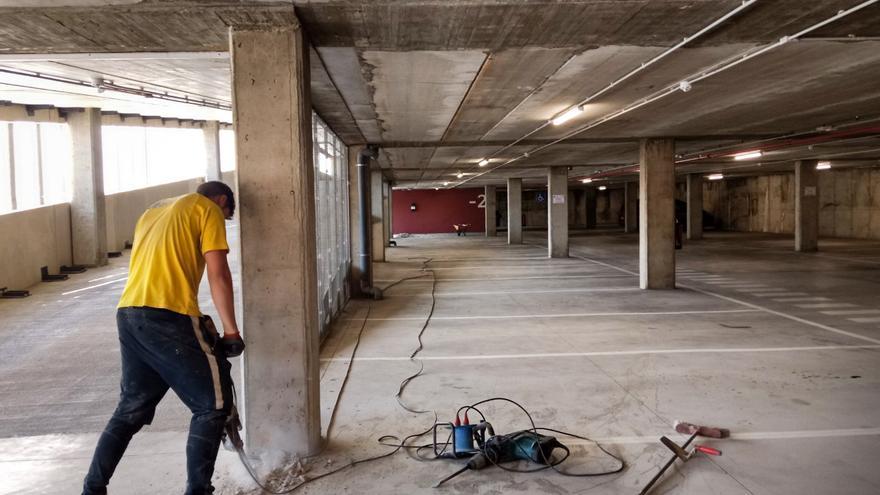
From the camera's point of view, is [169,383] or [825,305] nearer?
[169,383]

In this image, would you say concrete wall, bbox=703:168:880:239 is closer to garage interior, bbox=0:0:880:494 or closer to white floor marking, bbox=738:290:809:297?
garage interior, bbox=0:0:880:494

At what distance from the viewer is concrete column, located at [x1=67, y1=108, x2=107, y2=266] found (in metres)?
17.2

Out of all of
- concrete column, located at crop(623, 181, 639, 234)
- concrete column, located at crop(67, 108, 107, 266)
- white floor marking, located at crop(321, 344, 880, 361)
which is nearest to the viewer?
white floor marking, located at crop(321, 344, 880, 361)

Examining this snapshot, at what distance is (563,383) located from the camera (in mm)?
6160

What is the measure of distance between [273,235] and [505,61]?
332 cm

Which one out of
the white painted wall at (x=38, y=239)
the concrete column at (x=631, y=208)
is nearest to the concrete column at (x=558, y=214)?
the white painted wall at (x=38, y=239)

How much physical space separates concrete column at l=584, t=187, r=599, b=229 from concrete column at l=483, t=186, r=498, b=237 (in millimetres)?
12206

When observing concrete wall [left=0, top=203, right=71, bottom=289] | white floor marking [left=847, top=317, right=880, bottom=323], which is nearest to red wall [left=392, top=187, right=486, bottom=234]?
concrete wall [left=0, top=203, right=71, bottom=289]

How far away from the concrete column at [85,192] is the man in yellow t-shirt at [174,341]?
1612 centimetres

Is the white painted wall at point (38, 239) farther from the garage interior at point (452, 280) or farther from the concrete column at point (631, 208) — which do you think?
the concrete column at point (631, 208)

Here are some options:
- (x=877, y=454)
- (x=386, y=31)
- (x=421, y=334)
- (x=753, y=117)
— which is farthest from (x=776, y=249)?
(x=386, y=31)

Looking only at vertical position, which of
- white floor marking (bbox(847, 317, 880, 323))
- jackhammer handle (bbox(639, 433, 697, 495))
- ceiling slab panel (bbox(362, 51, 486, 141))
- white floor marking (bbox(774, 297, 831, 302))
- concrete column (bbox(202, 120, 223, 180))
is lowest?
jackhammer handle (bbox(639, 433, 697, 495))

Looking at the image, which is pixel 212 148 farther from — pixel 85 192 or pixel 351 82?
pixel 351 82

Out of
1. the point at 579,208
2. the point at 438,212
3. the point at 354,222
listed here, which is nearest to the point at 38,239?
the point at 354,222
